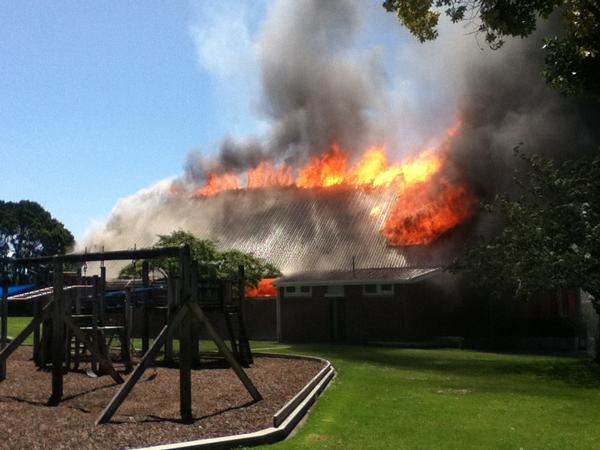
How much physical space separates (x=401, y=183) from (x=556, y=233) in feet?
95.4

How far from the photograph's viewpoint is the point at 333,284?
33.8 metres

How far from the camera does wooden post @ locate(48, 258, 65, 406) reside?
11.5 metres

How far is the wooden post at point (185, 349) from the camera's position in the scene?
404 inches

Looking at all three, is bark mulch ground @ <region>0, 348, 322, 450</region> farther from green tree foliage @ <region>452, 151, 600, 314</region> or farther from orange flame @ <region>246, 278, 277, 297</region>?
orange flame @ <region>246, 278, 277, 297</region>

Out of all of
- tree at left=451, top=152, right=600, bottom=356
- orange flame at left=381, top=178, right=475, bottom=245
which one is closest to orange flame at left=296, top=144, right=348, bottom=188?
orange flame at left=381, top=178, right=475, bottom=245

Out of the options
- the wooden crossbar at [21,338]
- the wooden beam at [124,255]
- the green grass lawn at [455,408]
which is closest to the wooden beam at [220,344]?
the wooden beam at [124,255]

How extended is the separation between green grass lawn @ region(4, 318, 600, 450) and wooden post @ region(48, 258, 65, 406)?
15.5 ft

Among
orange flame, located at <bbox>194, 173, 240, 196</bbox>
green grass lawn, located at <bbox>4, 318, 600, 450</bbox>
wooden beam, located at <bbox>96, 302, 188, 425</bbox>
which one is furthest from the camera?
orange flame, located at <bbox>194, 173, 240, 196</bbox>

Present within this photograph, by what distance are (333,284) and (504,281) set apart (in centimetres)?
1070

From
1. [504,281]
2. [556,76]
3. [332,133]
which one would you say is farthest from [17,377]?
[332,133]

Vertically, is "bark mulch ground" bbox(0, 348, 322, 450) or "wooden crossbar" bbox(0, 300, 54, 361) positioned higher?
"wooden crossbar" bbox(0, 300, 54, 361)

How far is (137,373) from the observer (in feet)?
33.7

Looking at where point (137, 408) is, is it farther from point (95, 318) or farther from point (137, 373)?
point (95, 318)

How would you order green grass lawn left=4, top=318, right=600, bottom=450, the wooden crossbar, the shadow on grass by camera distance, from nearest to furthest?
green grass lawn left=4, top=318, right=600, bottom=450
the wooden crossbar
the shadow on grass
